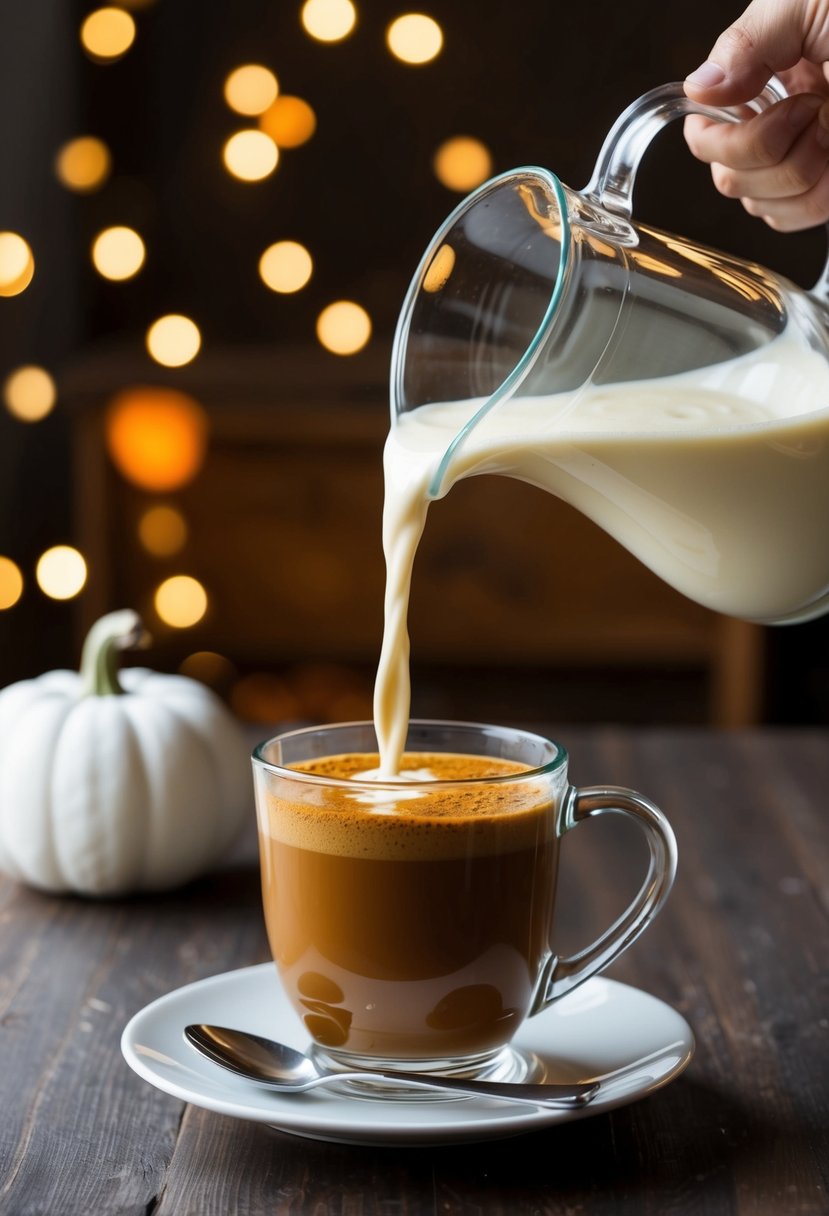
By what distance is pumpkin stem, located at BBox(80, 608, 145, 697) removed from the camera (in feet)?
4.49

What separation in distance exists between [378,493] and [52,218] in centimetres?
87

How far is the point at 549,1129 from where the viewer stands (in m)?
0.85

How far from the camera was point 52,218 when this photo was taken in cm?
300

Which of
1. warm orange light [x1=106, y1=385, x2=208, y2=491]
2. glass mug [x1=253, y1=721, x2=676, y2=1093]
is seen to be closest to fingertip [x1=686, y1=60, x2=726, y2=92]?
glass mug [x1=253, y1=721, x2=676, y2=1093]

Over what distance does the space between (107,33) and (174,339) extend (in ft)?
2.10

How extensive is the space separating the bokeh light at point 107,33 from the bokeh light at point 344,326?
0.69 m

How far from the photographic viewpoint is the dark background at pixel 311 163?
306 cm

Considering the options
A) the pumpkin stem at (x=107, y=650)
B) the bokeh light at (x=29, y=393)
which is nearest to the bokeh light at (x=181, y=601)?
the bokeh light at (x=29, y=393)

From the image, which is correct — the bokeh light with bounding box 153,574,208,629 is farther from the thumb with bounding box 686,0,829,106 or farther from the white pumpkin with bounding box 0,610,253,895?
the thumb with bounding box 686,0,829,106

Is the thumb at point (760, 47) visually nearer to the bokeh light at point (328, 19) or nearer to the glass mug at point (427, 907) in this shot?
the glass mug at point (427, 907)

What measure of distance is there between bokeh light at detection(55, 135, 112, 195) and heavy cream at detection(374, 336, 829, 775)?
2.31 m

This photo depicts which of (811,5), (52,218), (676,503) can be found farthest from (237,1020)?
(52,218)

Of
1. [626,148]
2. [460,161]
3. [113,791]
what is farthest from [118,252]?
[626,148]

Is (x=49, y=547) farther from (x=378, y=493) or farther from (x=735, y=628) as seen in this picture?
(x=735, y=628)
